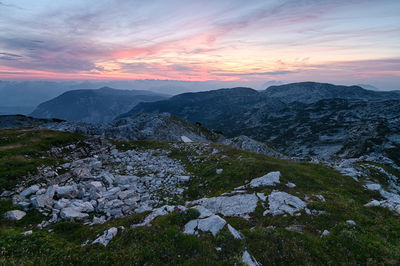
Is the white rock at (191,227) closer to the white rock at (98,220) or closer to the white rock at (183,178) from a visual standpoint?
the white rock at (98,220)

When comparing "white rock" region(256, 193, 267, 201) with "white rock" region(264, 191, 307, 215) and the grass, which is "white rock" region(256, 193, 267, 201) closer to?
"white rock" region(264, 191, 307, 215)

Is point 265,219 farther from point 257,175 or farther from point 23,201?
point 23,201

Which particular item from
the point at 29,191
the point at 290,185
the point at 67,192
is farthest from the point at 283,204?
the point at 29,191

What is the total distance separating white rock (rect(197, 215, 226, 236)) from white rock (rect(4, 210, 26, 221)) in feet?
37.5

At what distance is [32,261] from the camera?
20.3ft

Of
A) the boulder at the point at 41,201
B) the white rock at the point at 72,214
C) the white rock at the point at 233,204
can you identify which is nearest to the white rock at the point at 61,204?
the boulder at the point at 41,201

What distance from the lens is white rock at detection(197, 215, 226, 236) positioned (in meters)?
7.71

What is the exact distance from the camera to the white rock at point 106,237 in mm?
7477

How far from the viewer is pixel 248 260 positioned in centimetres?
630

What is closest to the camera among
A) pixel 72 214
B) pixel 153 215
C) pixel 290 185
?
pixel 153 215

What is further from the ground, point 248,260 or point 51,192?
point 248,260

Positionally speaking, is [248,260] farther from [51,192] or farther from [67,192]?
[51,192]

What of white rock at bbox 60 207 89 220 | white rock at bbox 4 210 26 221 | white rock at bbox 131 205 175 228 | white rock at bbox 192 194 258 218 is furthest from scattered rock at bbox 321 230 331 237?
white rock at bbox 4 210 26 221

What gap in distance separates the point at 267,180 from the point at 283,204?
3.57 m
